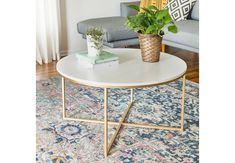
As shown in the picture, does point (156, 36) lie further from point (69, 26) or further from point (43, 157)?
point (69, 26)

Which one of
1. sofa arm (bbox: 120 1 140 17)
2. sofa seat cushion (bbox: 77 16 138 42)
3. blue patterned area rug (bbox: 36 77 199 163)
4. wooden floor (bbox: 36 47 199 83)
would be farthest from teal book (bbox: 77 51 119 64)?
sofa arm (bbox: 120 1 140 17)

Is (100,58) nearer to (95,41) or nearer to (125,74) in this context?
(95,41)

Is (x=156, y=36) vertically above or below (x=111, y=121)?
above

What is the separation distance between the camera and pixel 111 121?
2203mm

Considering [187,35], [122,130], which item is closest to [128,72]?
[122,130]

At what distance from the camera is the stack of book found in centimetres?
194

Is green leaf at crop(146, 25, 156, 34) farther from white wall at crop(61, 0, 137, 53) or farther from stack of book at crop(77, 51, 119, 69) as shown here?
white wall at crop(61, 0, 137, 53)

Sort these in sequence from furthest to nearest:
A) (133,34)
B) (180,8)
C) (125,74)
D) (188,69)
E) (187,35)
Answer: (133,34) → (180,8) → (188,69) → (187,35) → (125,74)


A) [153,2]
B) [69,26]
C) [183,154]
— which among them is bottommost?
[183,154]

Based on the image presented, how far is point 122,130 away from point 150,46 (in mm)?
563

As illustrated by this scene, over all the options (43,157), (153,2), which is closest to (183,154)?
(43,157)

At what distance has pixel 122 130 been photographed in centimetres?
207
